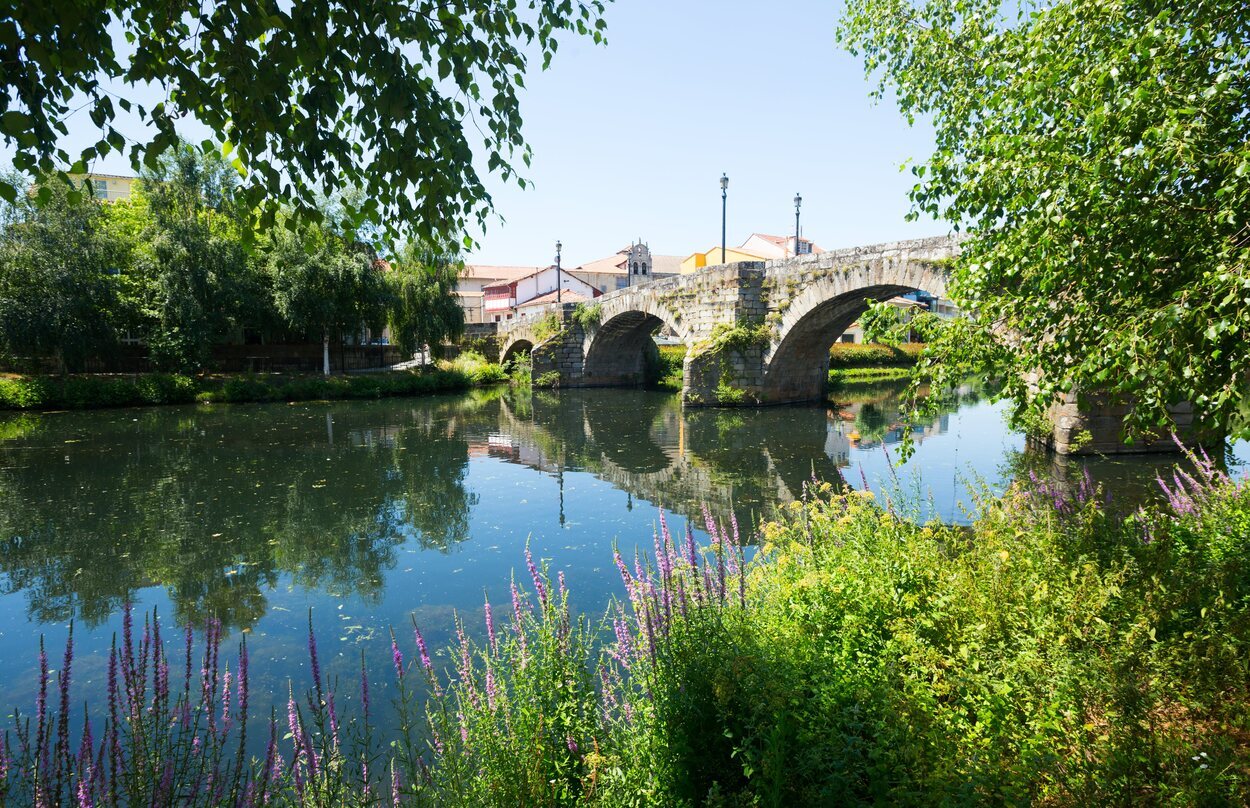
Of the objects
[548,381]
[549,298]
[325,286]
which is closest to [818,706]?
[325,286]

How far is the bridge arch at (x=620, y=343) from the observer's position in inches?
1148

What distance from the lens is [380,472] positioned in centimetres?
1234

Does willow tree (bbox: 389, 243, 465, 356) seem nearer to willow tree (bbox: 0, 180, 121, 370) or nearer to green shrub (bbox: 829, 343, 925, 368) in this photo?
willow tree (bbox: 0, 180, 121, 370)

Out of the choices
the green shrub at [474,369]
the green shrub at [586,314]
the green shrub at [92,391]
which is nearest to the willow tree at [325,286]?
the green shrub at [92,391]

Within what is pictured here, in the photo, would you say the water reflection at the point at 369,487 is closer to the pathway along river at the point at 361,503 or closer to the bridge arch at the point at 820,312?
the pathway along river at the point at 361,503

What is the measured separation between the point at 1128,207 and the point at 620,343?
98.7 feet

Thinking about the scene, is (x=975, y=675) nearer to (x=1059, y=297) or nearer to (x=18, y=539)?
(x=1059, y=297)

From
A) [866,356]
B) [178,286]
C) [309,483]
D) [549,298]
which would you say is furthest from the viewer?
[549,298]

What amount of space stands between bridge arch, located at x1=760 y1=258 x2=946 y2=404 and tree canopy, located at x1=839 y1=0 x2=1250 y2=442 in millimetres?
10637

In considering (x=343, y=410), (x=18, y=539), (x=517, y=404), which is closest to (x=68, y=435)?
(x=343, y=410)

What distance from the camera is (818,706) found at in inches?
113

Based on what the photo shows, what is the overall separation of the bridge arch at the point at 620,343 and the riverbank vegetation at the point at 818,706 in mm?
23249

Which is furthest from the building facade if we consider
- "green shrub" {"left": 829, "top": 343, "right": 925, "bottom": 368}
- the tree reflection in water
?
the tree reflection in water

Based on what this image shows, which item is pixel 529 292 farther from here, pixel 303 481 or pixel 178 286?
pixel 303 481
